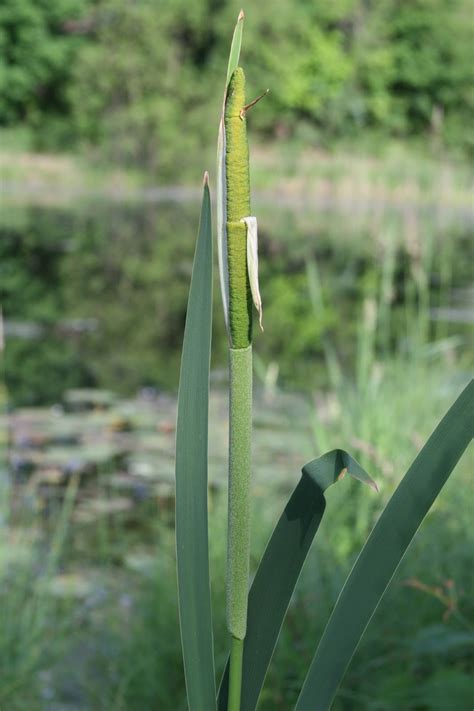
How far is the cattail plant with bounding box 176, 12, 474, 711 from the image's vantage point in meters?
0.45

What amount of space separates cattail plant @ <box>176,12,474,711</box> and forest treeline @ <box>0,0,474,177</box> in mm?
16791

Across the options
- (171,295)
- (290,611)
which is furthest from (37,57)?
(290,611)

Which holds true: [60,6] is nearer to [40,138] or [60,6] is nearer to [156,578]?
[40,138]

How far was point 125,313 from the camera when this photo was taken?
268 inches

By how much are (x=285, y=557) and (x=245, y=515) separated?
0.06m

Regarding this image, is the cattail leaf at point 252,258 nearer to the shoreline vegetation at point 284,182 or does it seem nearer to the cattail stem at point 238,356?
the cattail stem at point 238,356

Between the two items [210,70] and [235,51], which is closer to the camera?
[235,51]

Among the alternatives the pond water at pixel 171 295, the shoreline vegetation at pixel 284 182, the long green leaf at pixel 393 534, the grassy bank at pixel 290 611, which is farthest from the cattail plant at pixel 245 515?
the shoreline vegetation at pixel 284 182

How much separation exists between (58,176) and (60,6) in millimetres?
5516

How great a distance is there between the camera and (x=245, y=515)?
0.46m

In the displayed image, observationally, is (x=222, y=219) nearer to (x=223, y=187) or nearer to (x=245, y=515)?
(x=223, y=187)

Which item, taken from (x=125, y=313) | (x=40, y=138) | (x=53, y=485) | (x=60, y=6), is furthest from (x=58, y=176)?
(x=53, y=485)

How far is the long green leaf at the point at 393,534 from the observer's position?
0.48 metres

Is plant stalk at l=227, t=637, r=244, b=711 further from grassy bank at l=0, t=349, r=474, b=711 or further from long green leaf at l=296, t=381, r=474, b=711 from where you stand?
grassy bank at l=0, t=349, r=474, b=711
